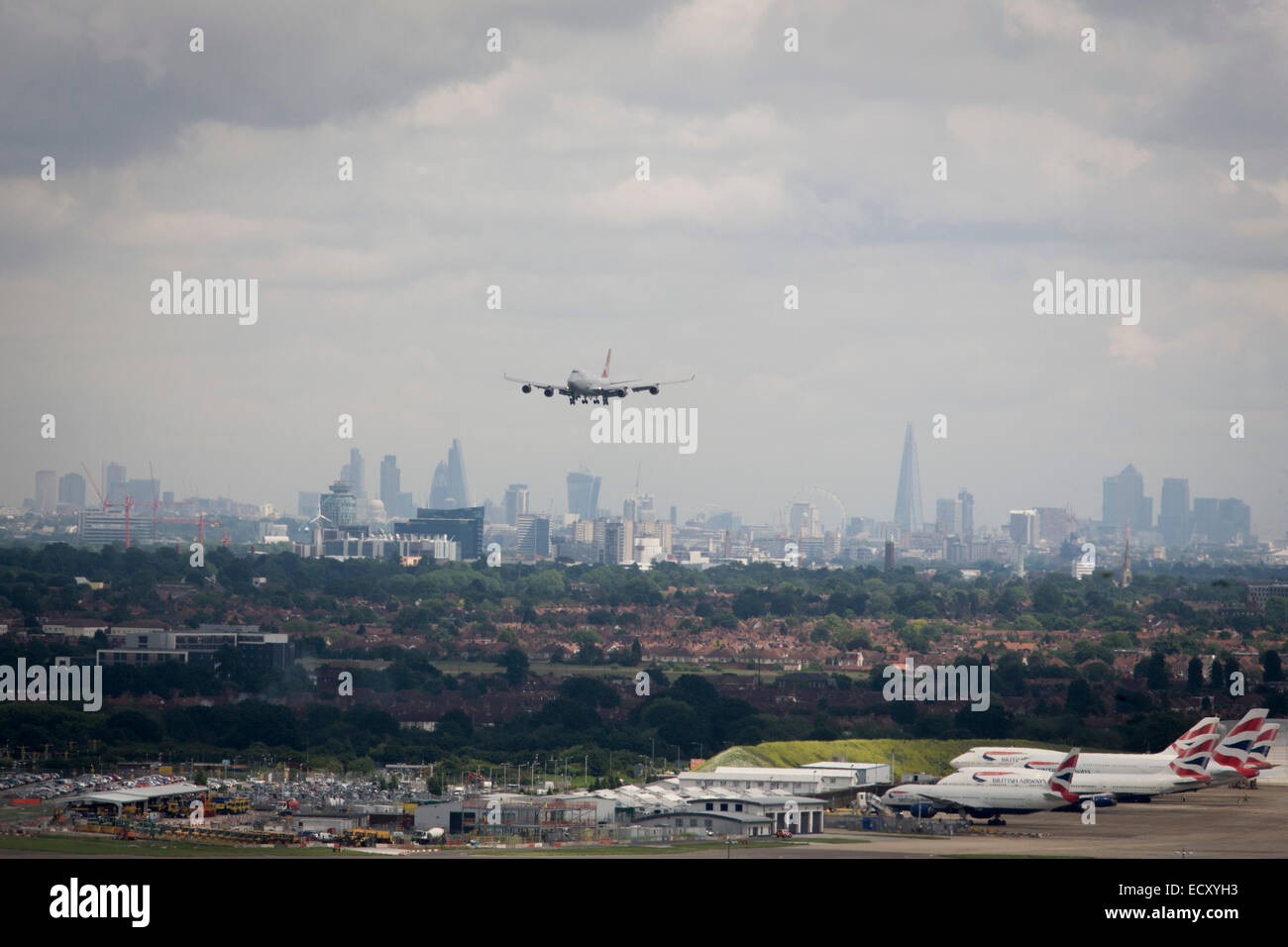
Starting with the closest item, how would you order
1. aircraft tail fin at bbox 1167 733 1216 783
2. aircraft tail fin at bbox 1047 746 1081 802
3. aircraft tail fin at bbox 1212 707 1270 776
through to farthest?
1. aircraft tail fin at bbox 1047 746 1081 802
2. aircraft tail fin at bbox 1167 733 1216 783
3. aircraft tail fin at bbox 1212 707 1270 776

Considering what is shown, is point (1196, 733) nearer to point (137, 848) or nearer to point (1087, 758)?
point (1087, 758)

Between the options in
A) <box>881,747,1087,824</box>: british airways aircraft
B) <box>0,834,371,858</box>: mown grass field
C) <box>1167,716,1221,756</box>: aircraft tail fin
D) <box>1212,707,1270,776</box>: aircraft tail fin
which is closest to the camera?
<box>0,834,371,858</box>: mown grass field

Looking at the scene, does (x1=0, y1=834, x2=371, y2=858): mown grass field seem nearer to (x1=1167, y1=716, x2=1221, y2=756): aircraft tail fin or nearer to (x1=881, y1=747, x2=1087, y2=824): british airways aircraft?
(x1=881, y1=747, x2=1087, y2=824): british airways aircraft

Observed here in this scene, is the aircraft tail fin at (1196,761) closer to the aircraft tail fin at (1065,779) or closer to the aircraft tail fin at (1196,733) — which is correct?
the aircraft tail fin at (1196,733)

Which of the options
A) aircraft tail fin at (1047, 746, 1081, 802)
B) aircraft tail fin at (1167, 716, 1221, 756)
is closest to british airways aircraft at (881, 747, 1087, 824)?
aircraft tail fin at (1047, 746, 1081, 802)

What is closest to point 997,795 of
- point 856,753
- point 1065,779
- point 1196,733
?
point 1065,779

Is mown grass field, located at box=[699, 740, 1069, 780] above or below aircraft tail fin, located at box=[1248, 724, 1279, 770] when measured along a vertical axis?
below

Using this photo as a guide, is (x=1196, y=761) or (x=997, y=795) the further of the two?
(x=1196, y=761)
